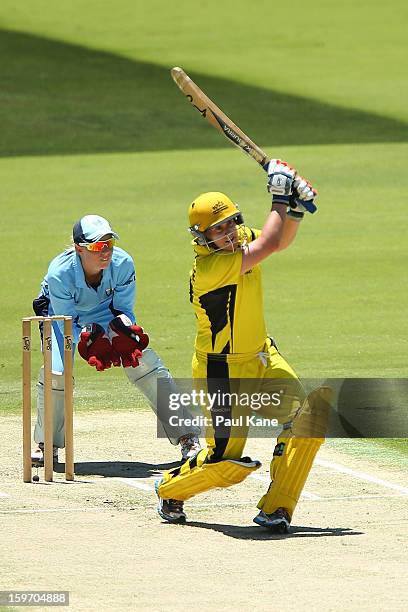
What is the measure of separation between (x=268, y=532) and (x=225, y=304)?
118cm

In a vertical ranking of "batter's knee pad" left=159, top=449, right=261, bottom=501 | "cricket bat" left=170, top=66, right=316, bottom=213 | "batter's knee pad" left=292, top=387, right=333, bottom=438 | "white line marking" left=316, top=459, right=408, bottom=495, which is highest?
"cricket bat" left=170, top=66, right=316, bottom=213

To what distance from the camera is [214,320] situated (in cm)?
759

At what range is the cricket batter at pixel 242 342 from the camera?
24.6 ft

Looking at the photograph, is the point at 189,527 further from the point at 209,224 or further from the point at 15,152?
the point at 15,152

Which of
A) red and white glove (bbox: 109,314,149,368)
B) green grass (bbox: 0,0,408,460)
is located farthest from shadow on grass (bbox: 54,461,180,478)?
green grass (bbox: 0,0,408,460)

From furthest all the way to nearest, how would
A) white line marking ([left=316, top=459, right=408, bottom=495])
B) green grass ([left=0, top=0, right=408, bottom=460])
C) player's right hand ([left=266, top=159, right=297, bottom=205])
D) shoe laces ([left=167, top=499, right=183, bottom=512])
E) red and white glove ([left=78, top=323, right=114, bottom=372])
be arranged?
1. green grass ([left=0, top=0, right=408, bottom=460])
2. red and white glove ([left=78, top=323, right=114, bottom=372])
3. white line marking ([left=316, top=459, right=408, bottom=495])
4. shoe laces ([left=167, top=499, right=183, bottom=512])
5. player's right hand ([left=266, top=159, right=297, bottom=205])

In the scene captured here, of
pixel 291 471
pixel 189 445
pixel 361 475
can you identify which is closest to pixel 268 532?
pixel 291 471

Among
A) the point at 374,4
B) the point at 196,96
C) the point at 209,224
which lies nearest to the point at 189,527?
the point at 209,224

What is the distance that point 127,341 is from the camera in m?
8.88

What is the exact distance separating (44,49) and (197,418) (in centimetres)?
2503

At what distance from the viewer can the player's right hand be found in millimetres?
7488

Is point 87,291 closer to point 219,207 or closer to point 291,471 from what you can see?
point 219,207

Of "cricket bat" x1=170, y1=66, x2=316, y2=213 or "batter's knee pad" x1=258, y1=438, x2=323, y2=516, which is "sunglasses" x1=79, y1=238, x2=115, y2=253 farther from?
"batter's knee pad" x1=258, y1=438, x2=323, y2=516

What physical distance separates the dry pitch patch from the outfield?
0.29 feet
